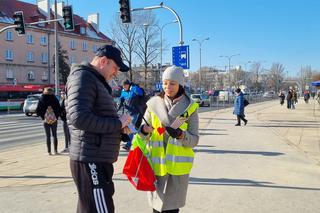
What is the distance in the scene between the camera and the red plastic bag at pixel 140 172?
3.52 m

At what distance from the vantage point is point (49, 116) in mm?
9875

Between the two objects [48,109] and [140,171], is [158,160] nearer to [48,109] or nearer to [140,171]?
[140,171]

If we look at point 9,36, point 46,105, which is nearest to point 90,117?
point 46,105

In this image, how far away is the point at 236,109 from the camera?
18344 mm

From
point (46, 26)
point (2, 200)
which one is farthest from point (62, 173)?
point (46, 26)

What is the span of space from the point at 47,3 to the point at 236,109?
57.3 meters

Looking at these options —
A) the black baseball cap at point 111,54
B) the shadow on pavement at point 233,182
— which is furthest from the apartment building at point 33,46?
the black baseball cap at point 111,54

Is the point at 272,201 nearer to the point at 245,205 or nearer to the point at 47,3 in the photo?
the point at 245,205

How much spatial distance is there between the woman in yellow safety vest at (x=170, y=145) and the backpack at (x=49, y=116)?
670cm

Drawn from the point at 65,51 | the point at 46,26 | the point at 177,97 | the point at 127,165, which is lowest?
the point at 127,165

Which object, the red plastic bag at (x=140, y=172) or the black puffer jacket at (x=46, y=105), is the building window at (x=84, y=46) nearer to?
the black puffer jacket at (x=46, y=105)

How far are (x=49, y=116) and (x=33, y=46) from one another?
5692cm

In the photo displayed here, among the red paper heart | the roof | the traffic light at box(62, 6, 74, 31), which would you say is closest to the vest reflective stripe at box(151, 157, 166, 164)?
the red paper heart

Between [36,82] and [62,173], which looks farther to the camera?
[36,82]
